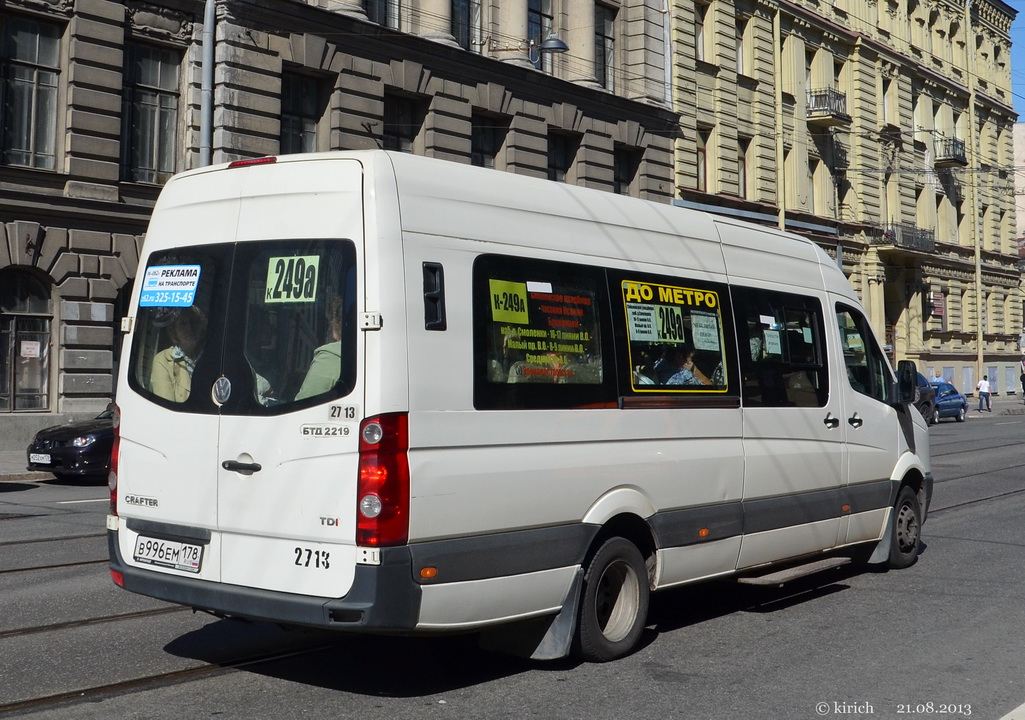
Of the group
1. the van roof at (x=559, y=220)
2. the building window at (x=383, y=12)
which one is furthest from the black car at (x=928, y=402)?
the van roof at (x=559, y=220)

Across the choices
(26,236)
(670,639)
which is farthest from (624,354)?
(26,236)

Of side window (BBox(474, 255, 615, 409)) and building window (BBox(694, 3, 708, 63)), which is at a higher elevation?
building window (BBox(694, 3, 708, 63))

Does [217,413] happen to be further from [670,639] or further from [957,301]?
[957,301]

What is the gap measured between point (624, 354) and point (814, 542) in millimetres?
2536

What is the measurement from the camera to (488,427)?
5473mm

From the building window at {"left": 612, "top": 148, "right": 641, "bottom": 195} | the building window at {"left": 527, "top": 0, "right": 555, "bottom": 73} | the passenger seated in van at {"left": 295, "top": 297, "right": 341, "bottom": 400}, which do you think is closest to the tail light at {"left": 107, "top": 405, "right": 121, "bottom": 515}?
the passenger seated in van at {"left": 295, "top": 297, "right": 341, "bottom": 400}

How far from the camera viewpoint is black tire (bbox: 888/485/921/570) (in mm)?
9148

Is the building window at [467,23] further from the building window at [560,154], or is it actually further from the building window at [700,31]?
the building window at [700,31]

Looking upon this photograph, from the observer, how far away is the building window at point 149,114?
2222 cm

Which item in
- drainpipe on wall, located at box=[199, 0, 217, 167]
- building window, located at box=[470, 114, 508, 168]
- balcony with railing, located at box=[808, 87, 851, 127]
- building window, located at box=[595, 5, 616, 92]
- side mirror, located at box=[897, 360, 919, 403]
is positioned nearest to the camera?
side mirror, located at box=[897, 360, 919, 403]

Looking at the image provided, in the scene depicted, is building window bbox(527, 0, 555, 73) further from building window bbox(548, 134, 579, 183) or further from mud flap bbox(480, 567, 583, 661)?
mud flap bbox(480, 567, 583, 661)

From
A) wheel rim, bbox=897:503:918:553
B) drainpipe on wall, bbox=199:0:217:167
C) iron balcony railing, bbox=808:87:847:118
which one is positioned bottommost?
wheel rim, bbox=897:503:918:553

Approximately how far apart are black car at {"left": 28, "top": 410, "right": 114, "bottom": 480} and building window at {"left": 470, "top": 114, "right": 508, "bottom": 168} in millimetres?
13418

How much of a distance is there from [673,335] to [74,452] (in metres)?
12.0
